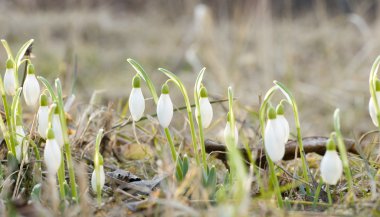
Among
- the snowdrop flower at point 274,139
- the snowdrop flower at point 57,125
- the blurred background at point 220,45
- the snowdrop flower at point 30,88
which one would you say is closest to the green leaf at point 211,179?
the snowdrop flower at point 274,139

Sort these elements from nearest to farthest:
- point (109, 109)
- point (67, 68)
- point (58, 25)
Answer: point (109, 109) → point (67, 68) → point (58, 25)

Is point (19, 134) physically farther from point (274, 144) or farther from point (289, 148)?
point (289, 148)

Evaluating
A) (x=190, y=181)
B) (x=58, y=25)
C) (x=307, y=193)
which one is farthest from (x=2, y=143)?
(x=58, y=25)

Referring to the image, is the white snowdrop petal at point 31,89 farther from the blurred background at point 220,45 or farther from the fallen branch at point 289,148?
the blurred background at point 220,45

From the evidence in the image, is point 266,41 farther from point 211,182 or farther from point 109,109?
point 211,182

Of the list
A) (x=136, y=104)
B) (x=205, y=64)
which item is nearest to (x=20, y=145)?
(x=136, y=104)

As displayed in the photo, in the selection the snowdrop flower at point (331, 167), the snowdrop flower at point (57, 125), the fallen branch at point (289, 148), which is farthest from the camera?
the fallen branch at point (289, 148)
